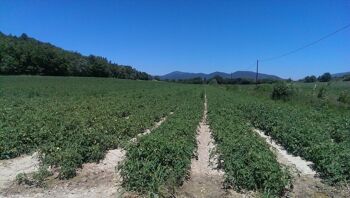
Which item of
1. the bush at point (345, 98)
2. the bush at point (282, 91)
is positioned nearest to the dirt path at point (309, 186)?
the bush at point (345, 98)

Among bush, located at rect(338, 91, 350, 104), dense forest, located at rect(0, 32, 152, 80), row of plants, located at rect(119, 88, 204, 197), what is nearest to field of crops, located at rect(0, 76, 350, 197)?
row of plants, located at rect(119, 88, 204, 197)

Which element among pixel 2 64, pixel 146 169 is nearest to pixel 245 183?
pixel 146 169

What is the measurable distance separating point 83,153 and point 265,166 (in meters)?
4.56

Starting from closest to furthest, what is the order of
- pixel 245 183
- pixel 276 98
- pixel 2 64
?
pixel 245 183, pixel 276 98, pixel 2 64

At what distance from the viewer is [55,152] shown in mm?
8523

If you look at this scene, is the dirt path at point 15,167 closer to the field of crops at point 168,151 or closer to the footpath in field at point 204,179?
the field of crops at point 168,151

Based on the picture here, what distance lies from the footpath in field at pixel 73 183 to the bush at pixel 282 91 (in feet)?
93.3

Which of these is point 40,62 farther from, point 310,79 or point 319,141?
point 319,141

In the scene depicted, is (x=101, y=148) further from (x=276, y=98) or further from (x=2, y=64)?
(x=2, y=64)

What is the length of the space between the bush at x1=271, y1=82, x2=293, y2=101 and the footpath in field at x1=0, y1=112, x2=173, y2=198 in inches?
1120

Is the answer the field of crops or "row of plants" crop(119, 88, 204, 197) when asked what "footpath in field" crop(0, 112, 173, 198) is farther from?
"row of plants" crop(119, 88, 204, 197)

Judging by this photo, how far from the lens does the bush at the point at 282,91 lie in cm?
3409

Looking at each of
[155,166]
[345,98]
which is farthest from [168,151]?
[345,98]

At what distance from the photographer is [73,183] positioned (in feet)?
23.7
